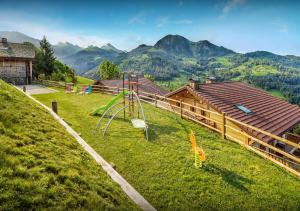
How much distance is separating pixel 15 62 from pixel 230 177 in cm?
3489

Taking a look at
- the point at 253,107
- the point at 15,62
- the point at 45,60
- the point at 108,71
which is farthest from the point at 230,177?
the point at 108,71

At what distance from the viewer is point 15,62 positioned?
3178 cm

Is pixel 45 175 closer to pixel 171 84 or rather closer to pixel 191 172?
pixel 191 172

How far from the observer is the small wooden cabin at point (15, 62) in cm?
3061

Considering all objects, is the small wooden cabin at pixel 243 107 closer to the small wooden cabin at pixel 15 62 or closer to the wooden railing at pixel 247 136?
the wooden railing at pixel 247 136

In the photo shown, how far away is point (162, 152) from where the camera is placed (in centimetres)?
907

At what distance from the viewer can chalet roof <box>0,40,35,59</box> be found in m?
30.7

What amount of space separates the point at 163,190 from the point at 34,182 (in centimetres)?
359

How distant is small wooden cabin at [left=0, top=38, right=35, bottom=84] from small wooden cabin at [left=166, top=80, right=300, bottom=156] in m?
24.8

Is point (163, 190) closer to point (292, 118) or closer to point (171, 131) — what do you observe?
point (171, 131)

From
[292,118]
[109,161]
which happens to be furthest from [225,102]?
[109,161]

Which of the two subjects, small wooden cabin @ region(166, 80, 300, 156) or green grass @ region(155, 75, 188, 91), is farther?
green grass @ region(155, 75, 188, 91)

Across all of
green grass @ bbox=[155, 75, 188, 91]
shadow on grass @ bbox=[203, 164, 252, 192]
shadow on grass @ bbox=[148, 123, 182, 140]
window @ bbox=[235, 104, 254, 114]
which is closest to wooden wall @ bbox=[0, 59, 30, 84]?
shadow on grass @ bbox=[148, 123, 182, 140]

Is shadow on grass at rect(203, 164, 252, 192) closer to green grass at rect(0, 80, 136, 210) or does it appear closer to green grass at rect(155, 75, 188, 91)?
green grass at rect(0, 80, 136, 210)
